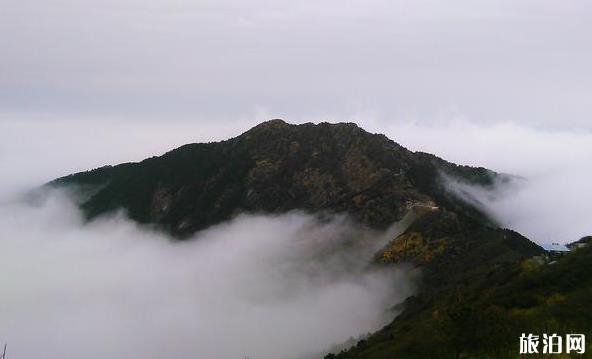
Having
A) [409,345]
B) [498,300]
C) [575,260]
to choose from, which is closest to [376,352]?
[409,345]

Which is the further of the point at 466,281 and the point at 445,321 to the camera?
the point at 466,281

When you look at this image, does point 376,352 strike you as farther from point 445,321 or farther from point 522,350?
point 522,350

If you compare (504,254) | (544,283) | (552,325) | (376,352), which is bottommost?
(376,352)

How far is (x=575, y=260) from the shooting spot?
386 ft

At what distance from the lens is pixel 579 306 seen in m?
93.3

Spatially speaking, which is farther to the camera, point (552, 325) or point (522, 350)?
point (552, 325)

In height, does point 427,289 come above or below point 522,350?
above

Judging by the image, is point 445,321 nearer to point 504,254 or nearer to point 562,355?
point 562,355

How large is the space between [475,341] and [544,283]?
29.9 meters

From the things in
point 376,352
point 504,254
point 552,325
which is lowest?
point 376,352

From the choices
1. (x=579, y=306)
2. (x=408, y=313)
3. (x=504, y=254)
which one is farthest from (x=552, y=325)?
(x=504, y=254)

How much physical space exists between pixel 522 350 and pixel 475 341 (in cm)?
1104

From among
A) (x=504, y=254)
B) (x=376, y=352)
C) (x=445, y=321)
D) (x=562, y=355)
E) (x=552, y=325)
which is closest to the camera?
(x=562, y=355)

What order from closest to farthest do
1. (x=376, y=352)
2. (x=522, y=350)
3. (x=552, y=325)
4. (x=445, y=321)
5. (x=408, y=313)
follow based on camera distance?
(x=522, y=350) < (x=552, y=325) < (x=445, y=321) < (x=376, y=352) < (x=408, y=313)
